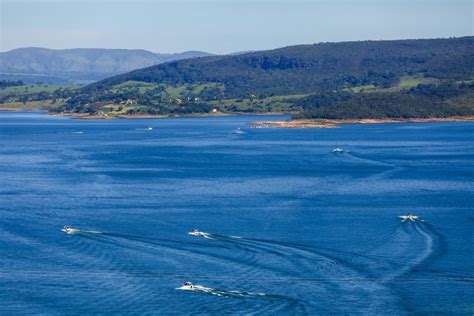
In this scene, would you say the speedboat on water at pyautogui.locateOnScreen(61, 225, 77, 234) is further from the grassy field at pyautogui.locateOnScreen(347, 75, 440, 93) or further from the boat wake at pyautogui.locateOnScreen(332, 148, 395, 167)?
the grassy field at pyautogui.locateOnScreen(347, 75, 440, 93)

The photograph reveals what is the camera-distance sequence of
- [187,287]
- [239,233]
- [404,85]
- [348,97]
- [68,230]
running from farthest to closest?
1. [404,85]
2. [348,97]
3. [68,230]
4. [239,233]
5. [187,287]

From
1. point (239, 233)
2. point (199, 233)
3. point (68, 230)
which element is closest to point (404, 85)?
point (239, 233)

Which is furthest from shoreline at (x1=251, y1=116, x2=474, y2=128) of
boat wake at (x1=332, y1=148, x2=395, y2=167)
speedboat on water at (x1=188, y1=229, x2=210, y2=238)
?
speedboat on water at (x1=188, y1=229, x2=210, y2=238)

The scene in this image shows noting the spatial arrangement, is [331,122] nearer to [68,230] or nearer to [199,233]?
[199,233]

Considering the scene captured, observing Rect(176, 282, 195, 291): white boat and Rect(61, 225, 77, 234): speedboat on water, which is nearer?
Rect(176, 282, 195, 291): white boat

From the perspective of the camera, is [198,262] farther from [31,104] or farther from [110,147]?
[31,104]

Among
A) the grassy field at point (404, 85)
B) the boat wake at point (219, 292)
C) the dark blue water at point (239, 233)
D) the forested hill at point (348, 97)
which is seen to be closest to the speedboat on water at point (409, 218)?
the dark blue water at point (239, 233)

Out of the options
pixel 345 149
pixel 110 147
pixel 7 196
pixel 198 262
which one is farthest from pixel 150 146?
pixel 198 262

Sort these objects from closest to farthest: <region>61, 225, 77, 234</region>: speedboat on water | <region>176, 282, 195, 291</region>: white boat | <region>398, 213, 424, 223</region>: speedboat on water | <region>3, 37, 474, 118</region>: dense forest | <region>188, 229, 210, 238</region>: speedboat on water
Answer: <region>176, 282, 195, 291</region>: white boat < <region>188, 229, 210, 238</region>: speedboat on water < <region>61, 225, 77, 234</region>: speedboat on water < <region>398, 213, 424, 223</region>: speedboat on water < <region>3, 37, 474, 118</region>: dense forest
